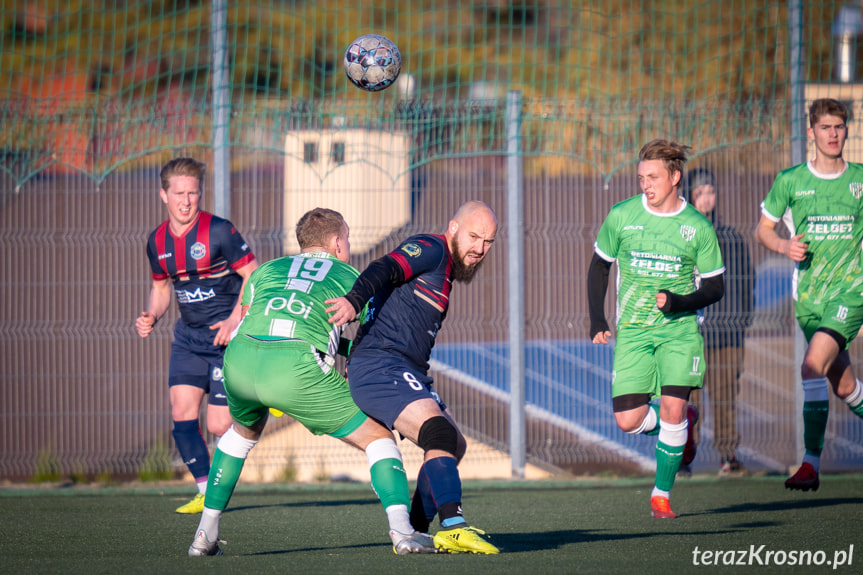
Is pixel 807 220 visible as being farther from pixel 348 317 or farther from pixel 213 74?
pixel 213 74

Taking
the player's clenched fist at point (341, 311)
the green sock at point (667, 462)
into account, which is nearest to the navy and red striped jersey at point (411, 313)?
the player's clenched fist at point (341, 311)

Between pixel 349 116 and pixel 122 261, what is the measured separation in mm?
2392

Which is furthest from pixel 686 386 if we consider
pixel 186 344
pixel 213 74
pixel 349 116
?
pixel 213 74

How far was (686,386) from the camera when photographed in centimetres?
603

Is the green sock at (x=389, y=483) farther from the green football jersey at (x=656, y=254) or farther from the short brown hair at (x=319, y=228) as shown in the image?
the green football jersey at (x=656, y=254)

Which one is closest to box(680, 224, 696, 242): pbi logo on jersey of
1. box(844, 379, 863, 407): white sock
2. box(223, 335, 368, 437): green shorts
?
box(844, 379, 863, 407): white sock

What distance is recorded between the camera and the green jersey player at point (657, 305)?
6.05m

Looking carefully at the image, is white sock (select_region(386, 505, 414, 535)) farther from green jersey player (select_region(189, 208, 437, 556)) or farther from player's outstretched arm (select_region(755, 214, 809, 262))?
player's outstretched arm (select_region(755, 214, 809, 262))

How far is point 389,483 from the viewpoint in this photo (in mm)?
4434

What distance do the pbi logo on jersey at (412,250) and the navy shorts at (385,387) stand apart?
496 mm

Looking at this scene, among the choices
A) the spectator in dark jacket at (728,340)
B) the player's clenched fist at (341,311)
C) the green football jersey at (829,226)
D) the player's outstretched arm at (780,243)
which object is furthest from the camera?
the spectator in dark jacket at (728,340)

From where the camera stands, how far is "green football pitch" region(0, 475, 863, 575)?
4.32 m

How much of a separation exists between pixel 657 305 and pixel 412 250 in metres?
1.92

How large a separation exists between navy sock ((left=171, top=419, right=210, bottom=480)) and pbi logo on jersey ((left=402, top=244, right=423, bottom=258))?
2.94 m
